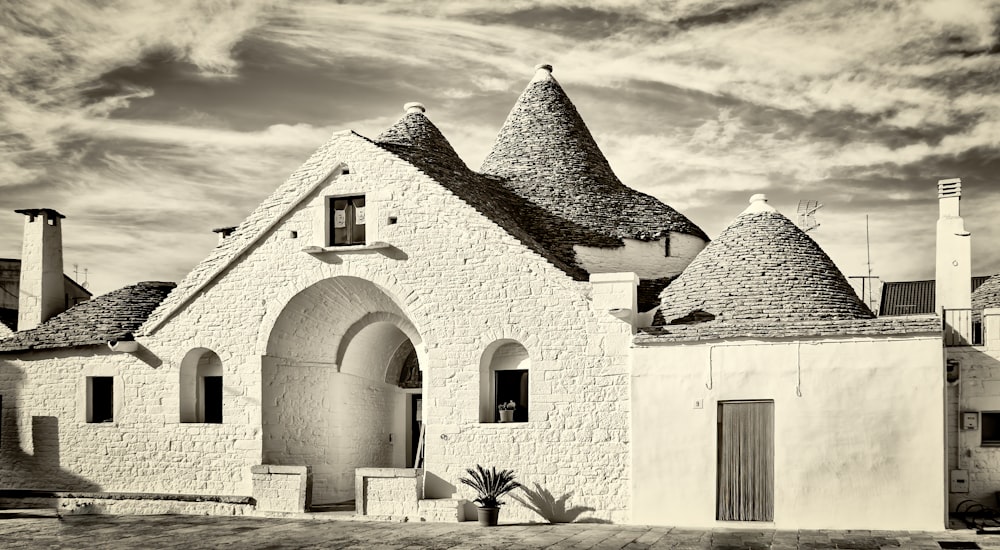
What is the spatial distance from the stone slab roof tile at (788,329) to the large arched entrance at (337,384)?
21.5 ft

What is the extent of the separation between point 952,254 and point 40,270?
22145mm

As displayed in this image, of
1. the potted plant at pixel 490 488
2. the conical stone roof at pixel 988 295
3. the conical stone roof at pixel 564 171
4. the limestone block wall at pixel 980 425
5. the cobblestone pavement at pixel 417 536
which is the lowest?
the cobblestone pavement at pixel 417 536

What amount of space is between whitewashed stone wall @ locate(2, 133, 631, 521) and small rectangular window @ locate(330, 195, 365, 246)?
0.29m

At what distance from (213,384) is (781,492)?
13.1 meters

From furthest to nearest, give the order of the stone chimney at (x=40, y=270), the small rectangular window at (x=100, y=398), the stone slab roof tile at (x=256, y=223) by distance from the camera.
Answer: the stone chimney at (x=40, y=270) < the small rectangular window at (x=100, y=398) < the stone slab roof tile at (x=256, y=223)

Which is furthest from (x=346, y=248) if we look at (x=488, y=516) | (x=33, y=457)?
(x=33, y=457)

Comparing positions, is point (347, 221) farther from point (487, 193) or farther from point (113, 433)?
point (113, 433)

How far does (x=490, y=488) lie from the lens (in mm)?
20266

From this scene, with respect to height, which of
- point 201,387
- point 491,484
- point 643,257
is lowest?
point 491,484

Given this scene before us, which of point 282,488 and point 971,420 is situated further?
point 282,488

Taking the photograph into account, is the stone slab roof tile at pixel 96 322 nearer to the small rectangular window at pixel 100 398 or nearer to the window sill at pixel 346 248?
the small rectangular window at pixel 100 398

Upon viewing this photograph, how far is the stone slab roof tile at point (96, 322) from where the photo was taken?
83.0 feet

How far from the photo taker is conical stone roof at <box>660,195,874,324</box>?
20.1 metres

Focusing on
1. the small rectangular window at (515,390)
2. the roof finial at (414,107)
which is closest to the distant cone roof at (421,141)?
the roof finial at (414,107)
